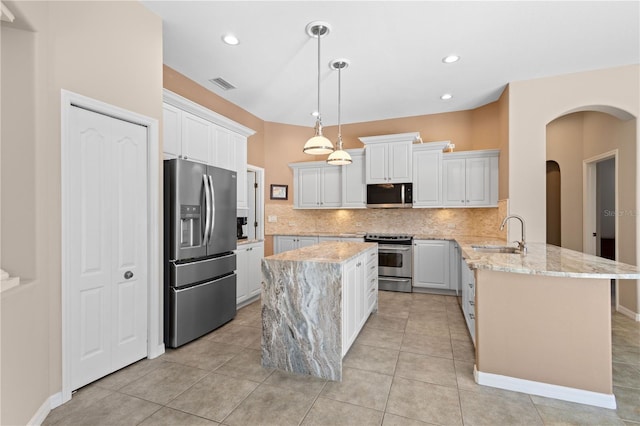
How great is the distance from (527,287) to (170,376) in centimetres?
284

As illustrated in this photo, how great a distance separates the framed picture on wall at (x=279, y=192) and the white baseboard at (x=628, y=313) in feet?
17.3

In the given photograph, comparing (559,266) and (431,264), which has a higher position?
(559,266)

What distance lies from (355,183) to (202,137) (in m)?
2.79

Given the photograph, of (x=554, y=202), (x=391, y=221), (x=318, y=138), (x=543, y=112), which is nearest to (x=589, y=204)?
(x=554, y=202)

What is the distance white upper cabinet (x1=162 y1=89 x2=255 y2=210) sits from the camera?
10.5 ft

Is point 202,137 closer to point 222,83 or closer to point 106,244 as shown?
point 222,83

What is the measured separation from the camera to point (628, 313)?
3654 millimetres

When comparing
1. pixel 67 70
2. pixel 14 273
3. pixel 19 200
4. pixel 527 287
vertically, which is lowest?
pixel 527 287

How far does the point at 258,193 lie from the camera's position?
18.2 feet

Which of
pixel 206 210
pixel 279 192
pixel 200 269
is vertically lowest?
pixel 200 269

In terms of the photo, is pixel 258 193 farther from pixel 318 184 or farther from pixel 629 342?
pixel 629 342

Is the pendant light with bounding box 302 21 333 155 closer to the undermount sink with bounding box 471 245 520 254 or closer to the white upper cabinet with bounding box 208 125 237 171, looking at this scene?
the white upper cabinet with bounding box 208 125 237 171

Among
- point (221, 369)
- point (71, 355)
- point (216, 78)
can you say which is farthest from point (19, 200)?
point (216, 78)

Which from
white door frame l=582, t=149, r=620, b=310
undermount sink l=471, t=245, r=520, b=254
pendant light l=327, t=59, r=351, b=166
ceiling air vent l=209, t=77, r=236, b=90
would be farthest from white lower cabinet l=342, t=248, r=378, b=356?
white door frame l=582, t=149, r=620, b=310
